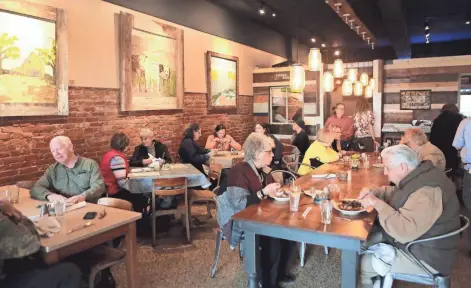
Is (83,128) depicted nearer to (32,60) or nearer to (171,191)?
(32,60)

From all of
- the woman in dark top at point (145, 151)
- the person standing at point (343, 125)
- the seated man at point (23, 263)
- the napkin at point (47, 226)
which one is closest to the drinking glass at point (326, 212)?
the seated man at point (23, 263)

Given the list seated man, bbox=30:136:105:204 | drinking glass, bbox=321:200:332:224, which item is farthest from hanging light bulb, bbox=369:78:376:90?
seated man, bbox=30:136:105:204

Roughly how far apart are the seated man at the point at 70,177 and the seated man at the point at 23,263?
43.1 inches

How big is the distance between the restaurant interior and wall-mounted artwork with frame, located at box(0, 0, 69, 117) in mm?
14

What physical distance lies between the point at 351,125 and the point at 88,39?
476 cm

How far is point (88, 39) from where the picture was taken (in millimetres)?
4703

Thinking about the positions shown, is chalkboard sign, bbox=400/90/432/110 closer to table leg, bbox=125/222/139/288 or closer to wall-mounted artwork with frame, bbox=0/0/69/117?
wall-mounted artwork with frame, bbox=0/0/69/117

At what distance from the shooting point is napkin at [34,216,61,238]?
2160 millimetres

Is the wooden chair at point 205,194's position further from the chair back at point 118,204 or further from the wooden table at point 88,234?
the wooden table at point 88,234

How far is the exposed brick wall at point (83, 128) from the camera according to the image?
394 cm

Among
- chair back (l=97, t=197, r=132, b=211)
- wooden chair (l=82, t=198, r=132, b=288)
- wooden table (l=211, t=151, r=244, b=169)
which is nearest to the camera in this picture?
wooden chair (l=82, t=198, r=132, b=288)

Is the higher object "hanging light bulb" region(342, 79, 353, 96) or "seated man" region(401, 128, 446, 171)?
"hanging light bulb" region(342, 79, 353, 96)

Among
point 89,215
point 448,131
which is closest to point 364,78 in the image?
point 448,131

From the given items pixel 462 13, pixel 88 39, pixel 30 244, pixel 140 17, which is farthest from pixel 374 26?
pixel 30 244
